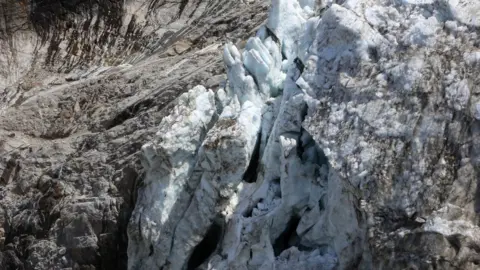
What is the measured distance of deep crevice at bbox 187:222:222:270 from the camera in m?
9.51

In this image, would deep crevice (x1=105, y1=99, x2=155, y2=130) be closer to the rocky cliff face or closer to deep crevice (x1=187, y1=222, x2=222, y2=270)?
the rocky cliff face

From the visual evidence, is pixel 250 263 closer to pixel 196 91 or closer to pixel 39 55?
pixel 196 91

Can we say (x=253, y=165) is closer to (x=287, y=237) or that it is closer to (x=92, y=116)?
(x=287, y=237)

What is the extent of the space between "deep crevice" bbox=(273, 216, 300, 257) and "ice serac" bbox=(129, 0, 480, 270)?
0.05 ft

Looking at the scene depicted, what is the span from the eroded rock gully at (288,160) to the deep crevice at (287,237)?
2 centimetres

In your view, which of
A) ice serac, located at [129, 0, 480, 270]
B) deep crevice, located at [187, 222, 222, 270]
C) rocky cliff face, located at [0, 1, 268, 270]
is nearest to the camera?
ice serac, located at [129, 0, 480, 270]

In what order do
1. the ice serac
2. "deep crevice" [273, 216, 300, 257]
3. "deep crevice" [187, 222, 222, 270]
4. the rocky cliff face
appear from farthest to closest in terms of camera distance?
the rocky cliff face < "deep crevice" [187, 222, 222, 270] < "deep crevice" [273, 216, 300, 257] < the ice serac

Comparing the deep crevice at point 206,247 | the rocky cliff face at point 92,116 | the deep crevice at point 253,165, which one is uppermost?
the rocky cliff face at point 92,116

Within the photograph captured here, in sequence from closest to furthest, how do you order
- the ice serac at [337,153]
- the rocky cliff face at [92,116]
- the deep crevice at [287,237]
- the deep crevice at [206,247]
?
the ice serac at [337,153] < the deep crevice at [287,237] < the deep crevice at [206,247] < the rocky cliff face at [92,116]

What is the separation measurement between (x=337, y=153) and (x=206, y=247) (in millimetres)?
2797

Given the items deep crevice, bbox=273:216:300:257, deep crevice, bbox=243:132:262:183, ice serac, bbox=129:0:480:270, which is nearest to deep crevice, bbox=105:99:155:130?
ice serac, bbox=129:0:480:270

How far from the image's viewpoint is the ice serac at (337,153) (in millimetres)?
7180

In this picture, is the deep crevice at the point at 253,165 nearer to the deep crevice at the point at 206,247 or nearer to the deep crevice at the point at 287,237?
the deep crevice at the point at 206,247

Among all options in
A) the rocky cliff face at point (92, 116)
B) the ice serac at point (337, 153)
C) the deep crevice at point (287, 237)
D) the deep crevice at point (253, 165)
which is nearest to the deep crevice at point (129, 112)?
the rocky cliff face at point (92, 116)
